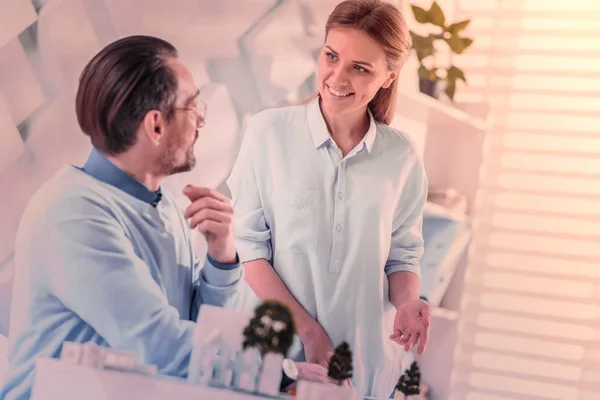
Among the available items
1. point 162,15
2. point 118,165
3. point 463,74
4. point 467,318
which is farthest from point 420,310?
point 162,15

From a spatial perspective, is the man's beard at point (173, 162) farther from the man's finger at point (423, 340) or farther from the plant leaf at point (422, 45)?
the man's finger at point (423, 340)

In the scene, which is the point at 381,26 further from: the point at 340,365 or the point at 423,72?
the point at 340,365

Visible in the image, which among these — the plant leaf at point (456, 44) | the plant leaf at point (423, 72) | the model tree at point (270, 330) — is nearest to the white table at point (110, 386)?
the model tree at point (270, 330)

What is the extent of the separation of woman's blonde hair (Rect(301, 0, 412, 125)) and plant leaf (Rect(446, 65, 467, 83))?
0.50 feet

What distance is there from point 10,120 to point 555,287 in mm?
1548

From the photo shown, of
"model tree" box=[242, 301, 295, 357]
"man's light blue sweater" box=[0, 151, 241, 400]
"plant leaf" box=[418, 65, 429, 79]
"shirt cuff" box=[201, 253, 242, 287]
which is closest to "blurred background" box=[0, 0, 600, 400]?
"plant leaf" box=[418, 65, 429, 79]

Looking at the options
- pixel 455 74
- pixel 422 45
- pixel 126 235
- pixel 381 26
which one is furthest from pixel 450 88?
pixel 126 235

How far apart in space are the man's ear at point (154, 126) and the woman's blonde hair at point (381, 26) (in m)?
0.49

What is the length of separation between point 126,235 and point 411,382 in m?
0.83

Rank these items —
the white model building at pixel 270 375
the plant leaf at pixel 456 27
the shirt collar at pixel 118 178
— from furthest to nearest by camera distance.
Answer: the plant leaf at pixel 456 27, the shirt collar at pixel 118 178, the white model building at pixel 270 375

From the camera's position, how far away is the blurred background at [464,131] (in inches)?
83.5

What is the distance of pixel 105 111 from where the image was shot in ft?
6.73

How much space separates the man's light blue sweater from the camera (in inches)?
78.1

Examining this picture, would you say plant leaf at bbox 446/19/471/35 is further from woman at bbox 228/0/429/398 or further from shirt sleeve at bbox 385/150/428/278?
shirt sleeve at bbox 385/150/428/278
